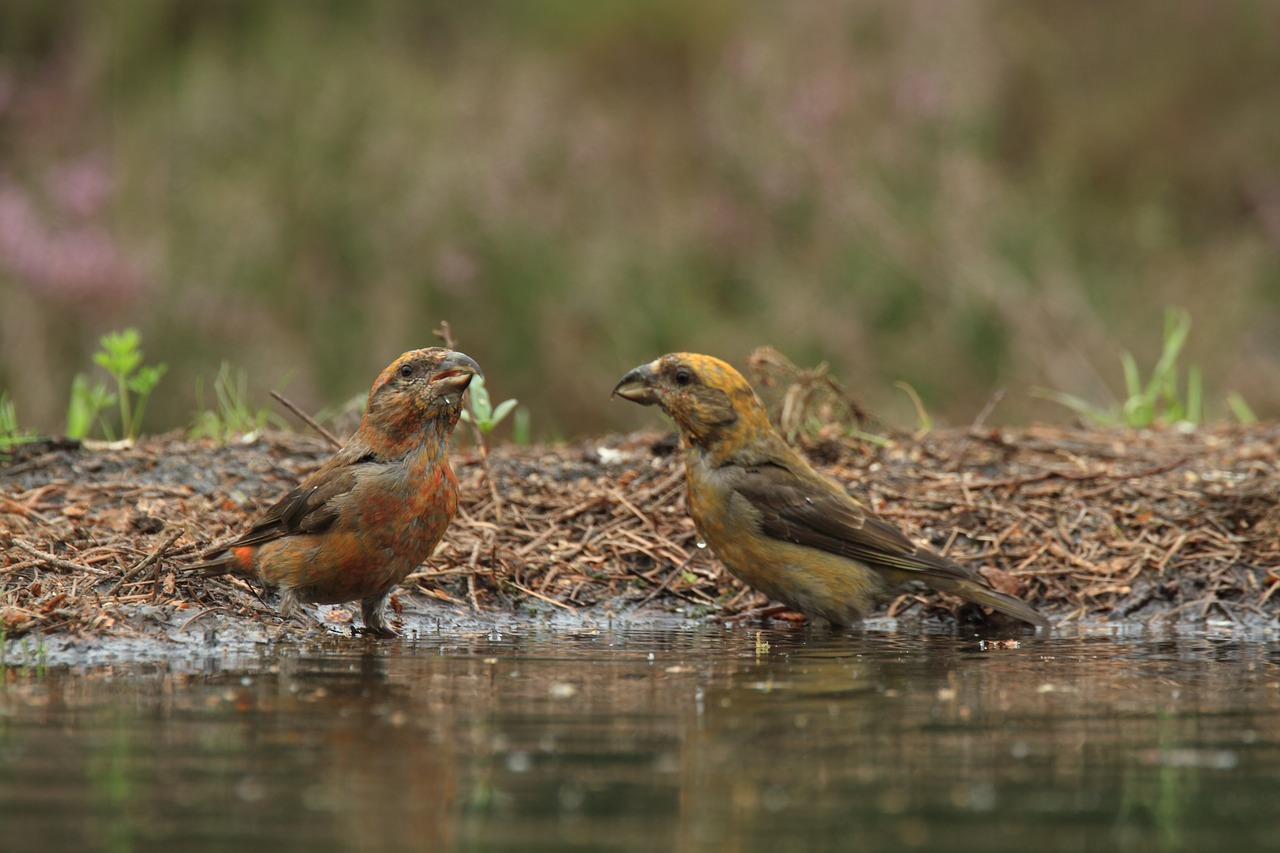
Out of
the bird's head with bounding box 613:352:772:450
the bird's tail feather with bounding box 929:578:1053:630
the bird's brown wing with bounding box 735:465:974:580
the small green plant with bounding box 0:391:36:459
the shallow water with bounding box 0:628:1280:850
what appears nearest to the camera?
the shallow water with bounding box 0:628:1280:850

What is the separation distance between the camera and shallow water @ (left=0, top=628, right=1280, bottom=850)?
2.96 m

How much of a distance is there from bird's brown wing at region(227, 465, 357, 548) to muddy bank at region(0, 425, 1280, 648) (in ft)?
0.92

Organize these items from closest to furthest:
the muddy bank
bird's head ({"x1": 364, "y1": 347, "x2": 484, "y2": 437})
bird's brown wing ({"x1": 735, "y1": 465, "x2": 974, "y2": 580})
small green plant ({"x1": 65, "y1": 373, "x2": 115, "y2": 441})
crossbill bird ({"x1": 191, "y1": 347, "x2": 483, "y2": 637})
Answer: crossbill bird ({"x1": 191, "y1": 347, "x2": 483, "y2": 637}) → bird's head ({"x1": 364, "y1": 347, "x2": 484, "y2": 437}) → the muddy bank → bird's brown wing ({"x1": 735, "y1": 465, "x2": 974, "y2": 580}) → small green plant ({"x1": 65, "y1": 373, "x2": 115, "y2": 441})

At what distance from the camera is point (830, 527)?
6.11 metres

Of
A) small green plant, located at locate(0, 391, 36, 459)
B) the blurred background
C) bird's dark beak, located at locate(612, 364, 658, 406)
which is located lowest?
small green plant, located at locate(0, 391, 36, 459)

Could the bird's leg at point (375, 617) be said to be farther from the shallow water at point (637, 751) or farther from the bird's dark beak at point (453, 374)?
the bird's dark beak at point (453, 374)

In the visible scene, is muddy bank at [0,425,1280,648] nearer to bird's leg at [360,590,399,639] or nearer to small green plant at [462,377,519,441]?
bird's leg at [360,590,399,639]

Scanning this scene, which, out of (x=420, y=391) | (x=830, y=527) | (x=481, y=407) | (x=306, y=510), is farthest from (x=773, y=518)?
(x=306, y=510)

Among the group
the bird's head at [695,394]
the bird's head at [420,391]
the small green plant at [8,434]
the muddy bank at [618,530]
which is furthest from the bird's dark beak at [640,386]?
the small green plant at [8,434]

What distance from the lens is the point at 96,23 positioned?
14.8 m

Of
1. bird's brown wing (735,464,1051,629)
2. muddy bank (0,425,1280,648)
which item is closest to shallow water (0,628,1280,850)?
bird's brown wing (735,464,1051,629)

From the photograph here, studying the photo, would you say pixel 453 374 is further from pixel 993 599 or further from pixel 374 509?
pixel 993 599

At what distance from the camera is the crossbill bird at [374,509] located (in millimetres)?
5418

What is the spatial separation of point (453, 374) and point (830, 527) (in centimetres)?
160
